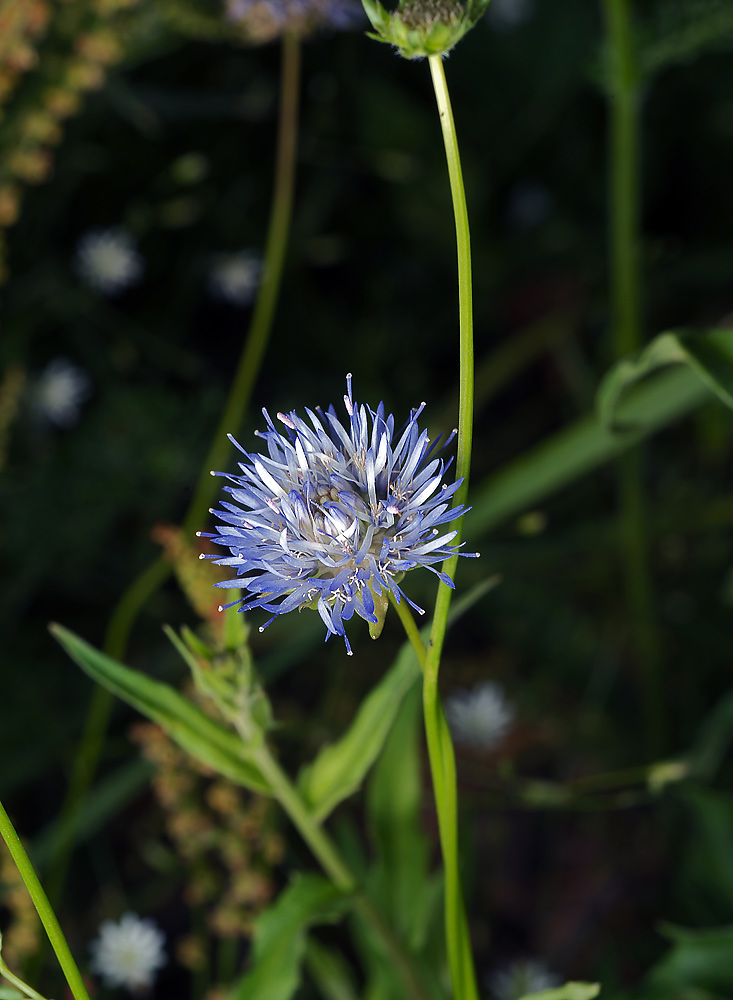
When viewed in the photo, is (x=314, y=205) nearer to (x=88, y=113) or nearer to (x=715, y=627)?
(x=88, y=113)

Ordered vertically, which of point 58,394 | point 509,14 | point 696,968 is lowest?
point 696,968

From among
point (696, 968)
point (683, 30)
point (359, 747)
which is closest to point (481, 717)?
point (696, 968)

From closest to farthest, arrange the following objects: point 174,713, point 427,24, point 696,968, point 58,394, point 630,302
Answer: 1. point 427,24
2. point 174,713
3. point 696,968
4. point 630,302
5. point 58,394

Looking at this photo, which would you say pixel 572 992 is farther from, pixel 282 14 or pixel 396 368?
pixel 396 368

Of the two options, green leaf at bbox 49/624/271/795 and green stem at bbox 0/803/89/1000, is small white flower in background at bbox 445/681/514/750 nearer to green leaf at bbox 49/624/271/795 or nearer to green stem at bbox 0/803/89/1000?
green leaf at bbox 49/624/271/795

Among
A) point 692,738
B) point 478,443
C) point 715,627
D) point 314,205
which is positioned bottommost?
point 692,738

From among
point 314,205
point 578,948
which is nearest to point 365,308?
point 314,205
